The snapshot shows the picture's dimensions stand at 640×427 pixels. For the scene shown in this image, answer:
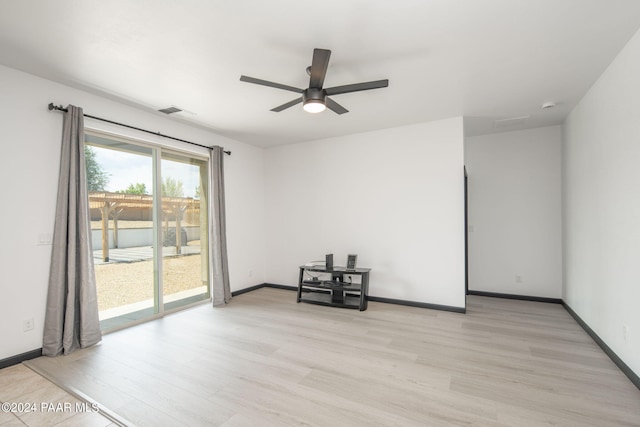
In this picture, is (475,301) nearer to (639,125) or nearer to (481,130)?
(481,130)

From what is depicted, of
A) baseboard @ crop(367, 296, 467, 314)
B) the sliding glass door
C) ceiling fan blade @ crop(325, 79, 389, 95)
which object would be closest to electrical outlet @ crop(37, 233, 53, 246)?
the sliding glass door

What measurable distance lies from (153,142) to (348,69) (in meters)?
2.81

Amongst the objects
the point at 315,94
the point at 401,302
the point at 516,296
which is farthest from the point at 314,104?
the point at 516,296

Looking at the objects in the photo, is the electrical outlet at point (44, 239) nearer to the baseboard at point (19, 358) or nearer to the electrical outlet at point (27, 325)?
the electrical outlet at point (27, 325)

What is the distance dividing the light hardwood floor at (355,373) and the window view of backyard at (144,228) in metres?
0.44

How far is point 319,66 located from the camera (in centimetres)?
229

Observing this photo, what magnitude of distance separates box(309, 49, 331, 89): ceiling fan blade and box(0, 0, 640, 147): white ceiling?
0.69 ft

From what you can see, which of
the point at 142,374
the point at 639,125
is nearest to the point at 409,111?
the point at 639,125

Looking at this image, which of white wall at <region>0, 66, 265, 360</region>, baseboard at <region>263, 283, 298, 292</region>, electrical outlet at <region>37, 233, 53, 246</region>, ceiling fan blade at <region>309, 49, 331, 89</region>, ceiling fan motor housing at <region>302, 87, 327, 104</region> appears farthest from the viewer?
baseboard at <region>263, 283, 298, 292</region>

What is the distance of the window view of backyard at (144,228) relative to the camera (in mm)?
3475

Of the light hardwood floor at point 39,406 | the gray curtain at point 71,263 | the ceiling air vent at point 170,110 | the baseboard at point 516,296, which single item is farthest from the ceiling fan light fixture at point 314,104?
the baseboard at point 516,296

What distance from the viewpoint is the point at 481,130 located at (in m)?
4.75

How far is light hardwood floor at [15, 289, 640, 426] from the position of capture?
203cm

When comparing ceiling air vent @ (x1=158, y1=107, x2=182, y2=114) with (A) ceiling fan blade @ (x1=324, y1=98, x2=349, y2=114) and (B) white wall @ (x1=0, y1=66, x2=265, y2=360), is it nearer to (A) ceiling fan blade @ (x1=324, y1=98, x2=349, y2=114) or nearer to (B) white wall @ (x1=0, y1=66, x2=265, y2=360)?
(B) white wall @ (x1=0, y1=66, x2=265, y2=360)
